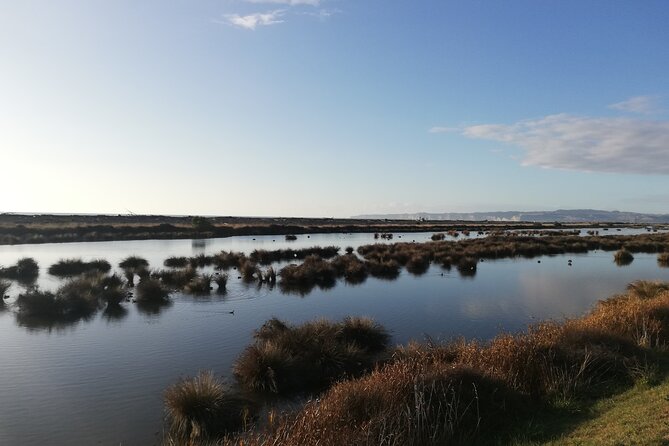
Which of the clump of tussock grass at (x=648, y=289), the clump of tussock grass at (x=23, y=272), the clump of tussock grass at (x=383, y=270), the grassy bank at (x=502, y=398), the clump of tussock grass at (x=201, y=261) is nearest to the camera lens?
the grassy bank at (x=502, y=398)

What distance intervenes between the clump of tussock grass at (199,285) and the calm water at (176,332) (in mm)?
915

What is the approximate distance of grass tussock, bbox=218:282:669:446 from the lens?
668cm

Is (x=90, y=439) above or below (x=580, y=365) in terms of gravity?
below

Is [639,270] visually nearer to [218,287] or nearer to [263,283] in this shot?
[263,283]

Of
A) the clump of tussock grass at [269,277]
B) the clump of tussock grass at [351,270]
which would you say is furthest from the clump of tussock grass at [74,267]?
the clump of tussock grass at [351,270]

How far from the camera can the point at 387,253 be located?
38.5 meters

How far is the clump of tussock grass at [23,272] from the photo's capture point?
2650 centimetres

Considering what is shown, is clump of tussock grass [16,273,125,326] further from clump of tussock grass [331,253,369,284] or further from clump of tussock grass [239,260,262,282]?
clump of tussock grass [331,253,369,284]

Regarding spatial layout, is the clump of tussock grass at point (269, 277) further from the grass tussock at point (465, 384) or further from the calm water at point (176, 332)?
the grass tussock at point (465, 384)

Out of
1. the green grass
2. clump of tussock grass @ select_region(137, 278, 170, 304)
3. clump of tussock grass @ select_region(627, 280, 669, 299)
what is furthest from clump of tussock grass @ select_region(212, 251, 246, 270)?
the green grass

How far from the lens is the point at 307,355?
1155cm

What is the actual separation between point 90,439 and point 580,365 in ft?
29.4

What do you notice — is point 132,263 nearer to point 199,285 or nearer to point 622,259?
point 199,285

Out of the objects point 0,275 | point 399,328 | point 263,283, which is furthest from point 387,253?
point 0,275
